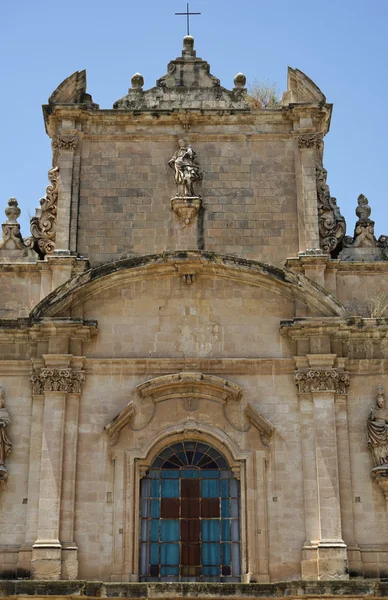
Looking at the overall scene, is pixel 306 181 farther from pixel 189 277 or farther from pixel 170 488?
pixel 170 488

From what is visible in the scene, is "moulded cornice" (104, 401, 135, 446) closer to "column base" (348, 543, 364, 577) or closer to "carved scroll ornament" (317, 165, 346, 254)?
"column base" (348, 543, 364, 577)

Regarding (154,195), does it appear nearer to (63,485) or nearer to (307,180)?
(307,180)

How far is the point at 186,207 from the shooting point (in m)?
20.6

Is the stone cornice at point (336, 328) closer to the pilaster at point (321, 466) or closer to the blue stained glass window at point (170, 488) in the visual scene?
the pilaster at point (321, 466)

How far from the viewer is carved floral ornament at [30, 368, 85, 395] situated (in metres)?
19.0

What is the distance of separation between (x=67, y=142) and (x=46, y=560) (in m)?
8.44

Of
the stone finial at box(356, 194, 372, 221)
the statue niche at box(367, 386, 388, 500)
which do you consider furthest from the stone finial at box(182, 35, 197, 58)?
the statue niche at box(367, 386, 388, 500)

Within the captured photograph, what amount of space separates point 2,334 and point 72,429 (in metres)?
2.33

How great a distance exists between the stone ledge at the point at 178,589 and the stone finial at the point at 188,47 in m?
11.5

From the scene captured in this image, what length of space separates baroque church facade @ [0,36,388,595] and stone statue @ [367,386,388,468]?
0.12 ft

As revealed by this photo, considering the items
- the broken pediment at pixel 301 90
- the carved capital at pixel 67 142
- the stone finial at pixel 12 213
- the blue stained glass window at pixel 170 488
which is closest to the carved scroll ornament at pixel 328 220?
the broken pediment at pixel 301 90

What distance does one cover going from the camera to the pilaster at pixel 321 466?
17.7m

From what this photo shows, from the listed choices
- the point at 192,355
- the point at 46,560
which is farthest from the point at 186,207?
the point at 46,560

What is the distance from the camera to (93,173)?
21219mm
